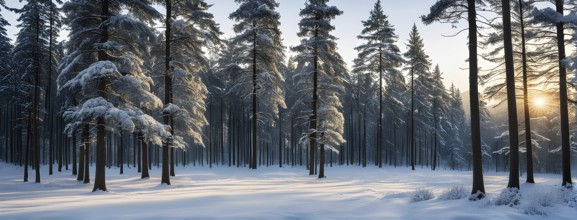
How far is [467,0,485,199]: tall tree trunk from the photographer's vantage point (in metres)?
12.0

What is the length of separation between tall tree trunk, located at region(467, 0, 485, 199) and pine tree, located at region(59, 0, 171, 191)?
11.9 m

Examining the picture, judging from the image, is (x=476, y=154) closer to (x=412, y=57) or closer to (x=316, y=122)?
(x=316, y=122)

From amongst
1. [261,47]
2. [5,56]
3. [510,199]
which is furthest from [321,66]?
[5,56]

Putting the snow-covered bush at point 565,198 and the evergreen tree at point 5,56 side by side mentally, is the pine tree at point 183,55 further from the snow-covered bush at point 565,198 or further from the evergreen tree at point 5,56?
the evergreen tree at point 5,56

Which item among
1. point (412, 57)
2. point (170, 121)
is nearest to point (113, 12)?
point (170, 121)

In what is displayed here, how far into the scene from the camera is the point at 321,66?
24562 millimetres

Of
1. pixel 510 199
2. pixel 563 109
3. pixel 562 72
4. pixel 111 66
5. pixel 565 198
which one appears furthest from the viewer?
pixel 562 72

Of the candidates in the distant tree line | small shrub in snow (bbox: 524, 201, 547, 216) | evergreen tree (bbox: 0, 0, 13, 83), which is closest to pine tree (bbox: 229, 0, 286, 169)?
the distant tree line

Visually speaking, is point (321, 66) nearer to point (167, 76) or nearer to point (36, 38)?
point (167, 76)

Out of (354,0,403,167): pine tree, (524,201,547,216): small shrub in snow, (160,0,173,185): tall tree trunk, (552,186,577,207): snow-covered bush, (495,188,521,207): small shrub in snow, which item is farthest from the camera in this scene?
(354,0,403,167): pine tree

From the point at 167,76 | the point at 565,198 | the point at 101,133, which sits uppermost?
the point at 167,76

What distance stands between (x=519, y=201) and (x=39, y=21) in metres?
30.4

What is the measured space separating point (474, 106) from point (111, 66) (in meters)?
13.8

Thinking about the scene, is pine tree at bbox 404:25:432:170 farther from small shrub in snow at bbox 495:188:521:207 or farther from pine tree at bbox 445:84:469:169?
small shrub in snow at bbox 495:188:521:207
